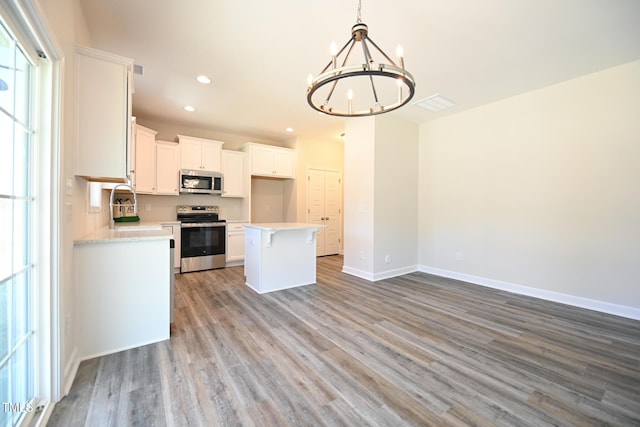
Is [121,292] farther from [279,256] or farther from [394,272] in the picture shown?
[394,272]

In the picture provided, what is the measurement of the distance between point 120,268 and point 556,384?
332cm

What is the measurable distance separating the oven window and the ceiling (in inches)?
90.1

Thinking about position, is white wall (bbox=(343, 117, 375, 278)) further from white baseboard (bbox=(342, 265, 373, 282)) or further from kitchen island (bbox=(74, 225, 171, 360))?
kitchen island (bbox=(74, 225, 171, 360))

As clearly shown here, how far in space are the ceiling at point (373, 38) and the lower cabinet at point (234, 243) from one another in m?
2.43

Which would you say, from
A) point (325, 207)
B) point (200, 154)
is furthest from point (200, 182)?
point (325, 207)

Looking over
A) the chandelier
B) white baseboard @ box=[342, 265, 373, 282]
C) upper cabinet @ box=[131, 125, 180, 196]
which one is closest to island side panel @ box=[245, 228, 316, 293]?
white baseboard @ box=[342, 265, 373, 282]

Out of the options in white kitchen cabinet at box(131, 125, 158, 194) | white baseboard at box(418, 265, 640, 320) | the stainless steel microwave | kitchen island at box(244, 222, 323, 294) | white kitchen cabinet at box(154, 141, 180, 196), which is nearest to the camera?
white baseboard at box(418, 265, 640, 320)

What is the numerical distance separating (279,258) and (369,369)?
83.8 inches

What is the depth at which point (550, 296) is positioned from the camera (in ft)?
11.2

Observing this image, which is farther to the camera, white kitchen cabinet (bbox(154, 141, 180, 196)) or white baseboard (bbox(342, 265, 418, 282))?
white kitchen cabinet (bbox(154, 141, 180, 196))

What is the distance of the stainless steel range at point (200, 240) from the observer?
468cm

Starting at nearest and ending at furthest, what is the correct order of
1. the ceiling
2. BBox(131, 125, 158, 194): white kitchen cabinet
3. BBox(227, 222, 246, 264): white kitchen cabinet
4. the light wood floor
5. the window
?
the window < the light wood floor < the ceiling < BBox(131, 125, 158, 194): white kitchen cabinet < BBox(227, 222, 246, 264): white kitchen cabinet

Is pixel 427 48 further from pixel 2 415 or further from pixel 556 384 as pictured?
pixel 2 415

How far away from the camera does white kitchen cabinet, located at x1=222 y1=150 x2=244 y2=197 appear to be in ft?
17.3
